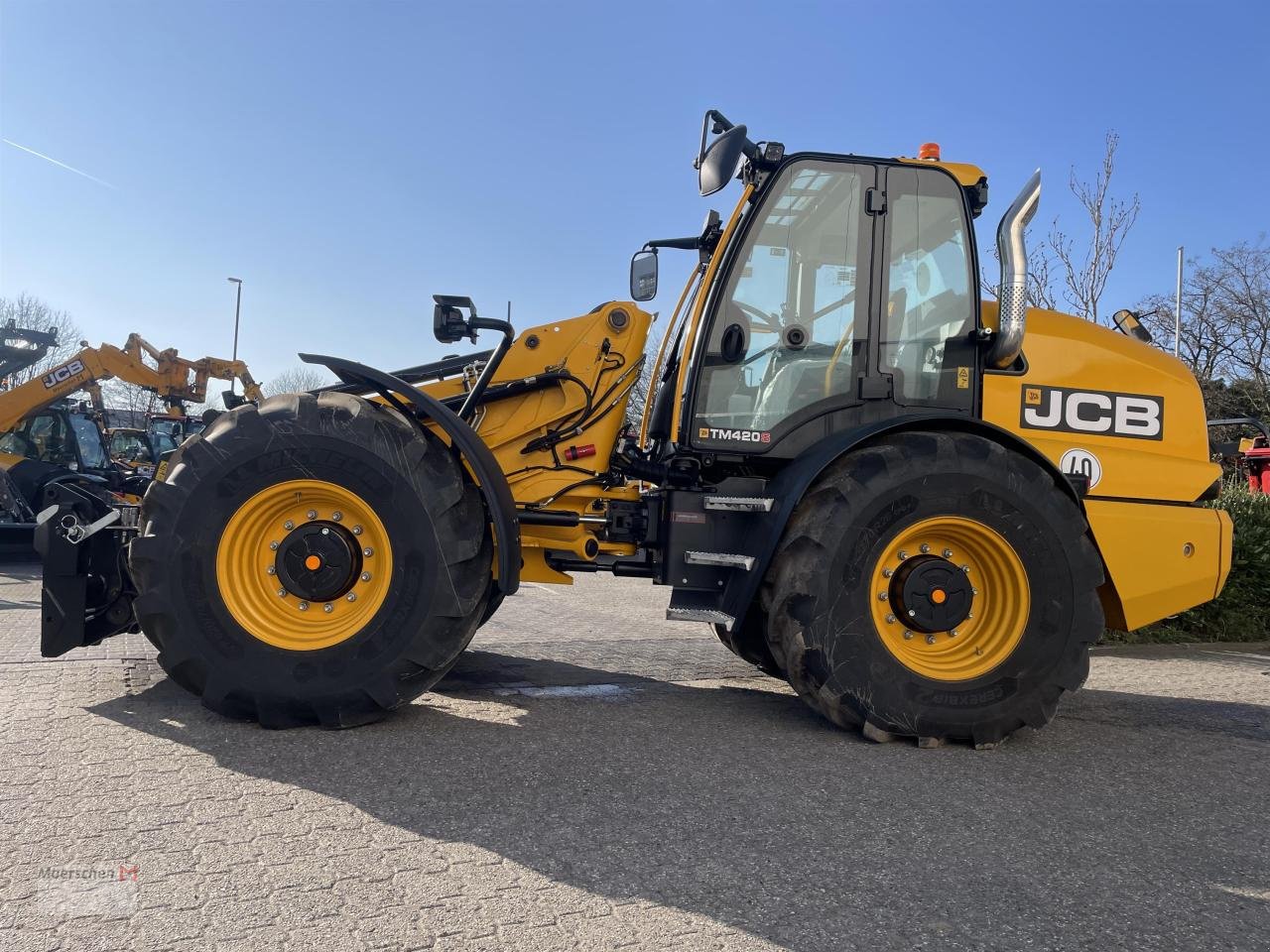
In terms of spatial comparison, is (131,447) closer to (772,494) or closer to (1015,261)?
(772,494)

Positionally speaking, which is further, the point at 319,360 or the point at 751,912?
the point at 319,360

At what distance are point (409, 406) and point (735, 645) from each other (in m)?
2.28

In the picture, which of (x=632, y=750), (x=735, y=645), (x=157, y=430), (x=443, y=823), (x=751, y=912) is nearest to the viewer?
(x=751, y=912)

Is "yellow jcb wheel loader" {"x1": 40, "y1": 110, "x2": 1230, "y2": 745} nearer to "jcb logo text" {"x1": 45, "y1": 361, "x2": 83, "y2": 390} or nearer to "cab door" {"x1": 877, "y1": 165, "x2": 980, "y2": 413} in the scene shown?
"cab door" {"x1": 877, "y1": 165, "x2": 980, "y2": 413}

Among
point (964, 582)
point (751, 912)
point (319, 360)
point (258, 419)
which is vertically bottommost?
point (751, 912)

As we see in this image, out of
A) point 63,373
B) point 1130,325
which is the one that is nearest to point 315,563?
point 1130,325

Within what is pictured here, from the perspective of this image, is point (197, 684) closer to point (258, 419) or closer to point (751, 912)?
point (258, 419)

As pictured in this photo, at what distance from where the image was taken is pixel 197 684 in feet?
12.5

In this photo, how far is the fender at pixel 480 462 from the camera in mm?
4000

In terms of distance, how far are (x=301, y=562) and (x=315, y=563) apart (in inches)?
2.6

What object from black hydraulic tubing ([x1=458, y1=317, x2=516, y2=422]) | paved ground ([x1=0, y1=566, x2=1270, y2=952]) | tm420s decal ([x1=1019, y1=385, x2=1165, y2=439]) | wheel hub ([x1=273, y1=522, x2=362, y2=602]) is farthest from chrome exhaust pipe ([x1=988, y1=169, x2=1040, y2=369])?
wheel hub ([x1=273, y1=522, x2=362, y2=602])

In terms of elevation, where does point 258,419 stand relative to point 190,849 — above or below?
above

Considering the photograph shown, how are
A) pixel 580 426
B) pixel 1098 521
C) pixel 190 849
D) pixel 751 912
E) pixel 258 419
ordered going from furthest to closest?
pixel 580 426, pixel 1098 521, pixel 258 419, pixel 190 849, pixel 751 912

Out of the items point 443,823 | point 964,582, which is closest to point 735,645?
point 964,582
